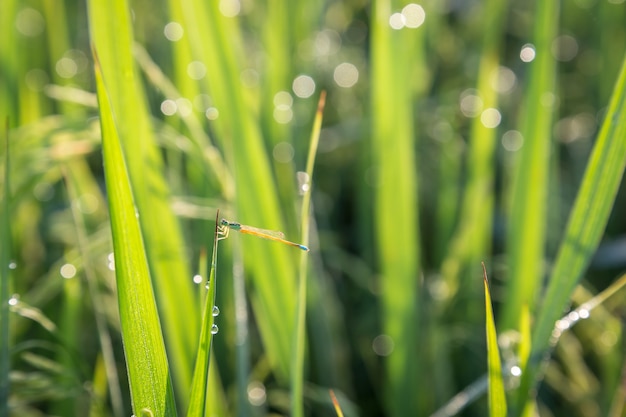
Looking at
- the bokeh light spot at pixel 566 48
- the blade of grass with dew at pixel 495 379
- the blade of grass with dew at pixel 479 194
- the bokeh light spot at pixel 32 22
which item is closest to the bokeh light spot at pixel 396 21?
the blade of grass with dew at pixel 479 194

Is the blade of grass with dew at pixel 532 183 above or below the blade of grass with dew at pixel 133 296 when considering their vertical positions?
above

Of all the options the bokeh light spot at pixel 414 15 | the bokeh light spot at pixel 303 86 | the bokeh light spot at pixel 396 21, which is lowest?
A: the bokeh light spot at pixel 396 21

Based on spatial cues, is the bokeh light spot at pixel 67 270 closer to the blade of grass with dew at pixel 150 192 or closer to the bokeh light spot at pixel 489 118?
the blade of grass with dew at pixel 150 192

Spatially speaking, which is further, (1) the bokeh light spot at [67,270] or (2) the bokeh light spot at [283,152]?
(2) the bokeh light spot at [283,152]

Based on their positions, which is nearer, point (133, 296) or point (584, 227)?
point (133, 296)

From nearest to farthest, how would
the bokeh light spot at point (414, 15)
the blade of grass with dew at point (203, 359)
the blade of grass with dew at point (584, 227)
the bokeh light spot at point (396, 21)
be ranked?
the blade of grass with dew at point (203, 359)
the blade of grass with dew at point (584, 227)
the bokeh light spot at point (396, 21)
the bokeh light spot at point (414, 15)

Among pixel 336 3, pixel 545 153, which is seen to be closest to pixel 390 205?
pixel 545 153

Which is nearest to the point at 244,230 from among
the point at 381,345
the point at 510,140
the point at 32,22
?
the point at 381,345

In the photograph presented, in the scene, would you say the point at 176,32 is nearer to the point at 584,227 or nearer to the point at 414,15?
the point at 414,15
